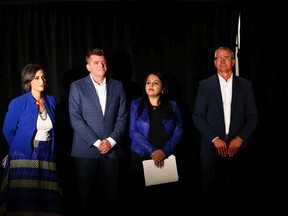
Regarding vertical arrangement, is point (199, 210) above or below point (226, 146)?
below

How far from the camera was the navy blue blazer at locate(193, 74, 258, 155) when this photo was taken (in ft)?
10.9

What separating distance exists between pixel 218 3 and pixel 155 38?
82cm

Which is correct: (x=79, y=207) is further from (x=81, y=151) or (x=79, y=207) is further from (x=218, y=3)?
(x=218, y=3)

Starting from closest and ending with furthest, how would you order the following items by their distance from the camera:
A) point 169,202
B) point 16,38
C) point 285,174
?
point 169,202 < point 16,38 < point 285,174

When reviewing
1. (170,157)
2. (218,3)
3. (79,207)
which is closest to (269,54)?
(218,3)

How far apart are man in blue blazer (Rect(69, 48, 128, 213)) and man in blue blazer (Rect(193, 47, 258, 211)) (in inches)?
32.2

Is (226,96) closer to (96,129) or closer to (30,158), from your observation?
(96,129)

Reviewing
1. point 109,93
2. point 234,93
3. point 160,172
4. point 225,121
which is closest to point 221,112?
point 225,121

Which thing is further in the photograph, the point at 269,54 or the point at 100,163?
the point at 269,54

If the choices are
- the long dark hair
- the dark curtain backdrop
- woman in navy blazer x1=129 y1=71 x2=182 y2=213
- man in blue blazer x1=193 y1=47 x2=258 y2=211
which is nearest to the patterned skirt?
woman in navy blazer x1=129 y1=71 x2=182 y2=213

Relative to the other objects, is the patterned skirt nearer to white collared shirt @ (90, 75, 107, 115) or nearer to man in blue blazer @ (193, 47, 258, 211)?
white collared shirt @ (90, 75, 107, 115)

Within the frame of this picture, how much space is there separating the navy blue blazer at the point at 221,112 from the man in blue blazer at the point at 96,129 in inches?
30.5

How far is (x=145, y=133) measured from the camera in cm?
329

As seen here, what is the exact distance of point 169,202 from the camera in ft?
11.4
